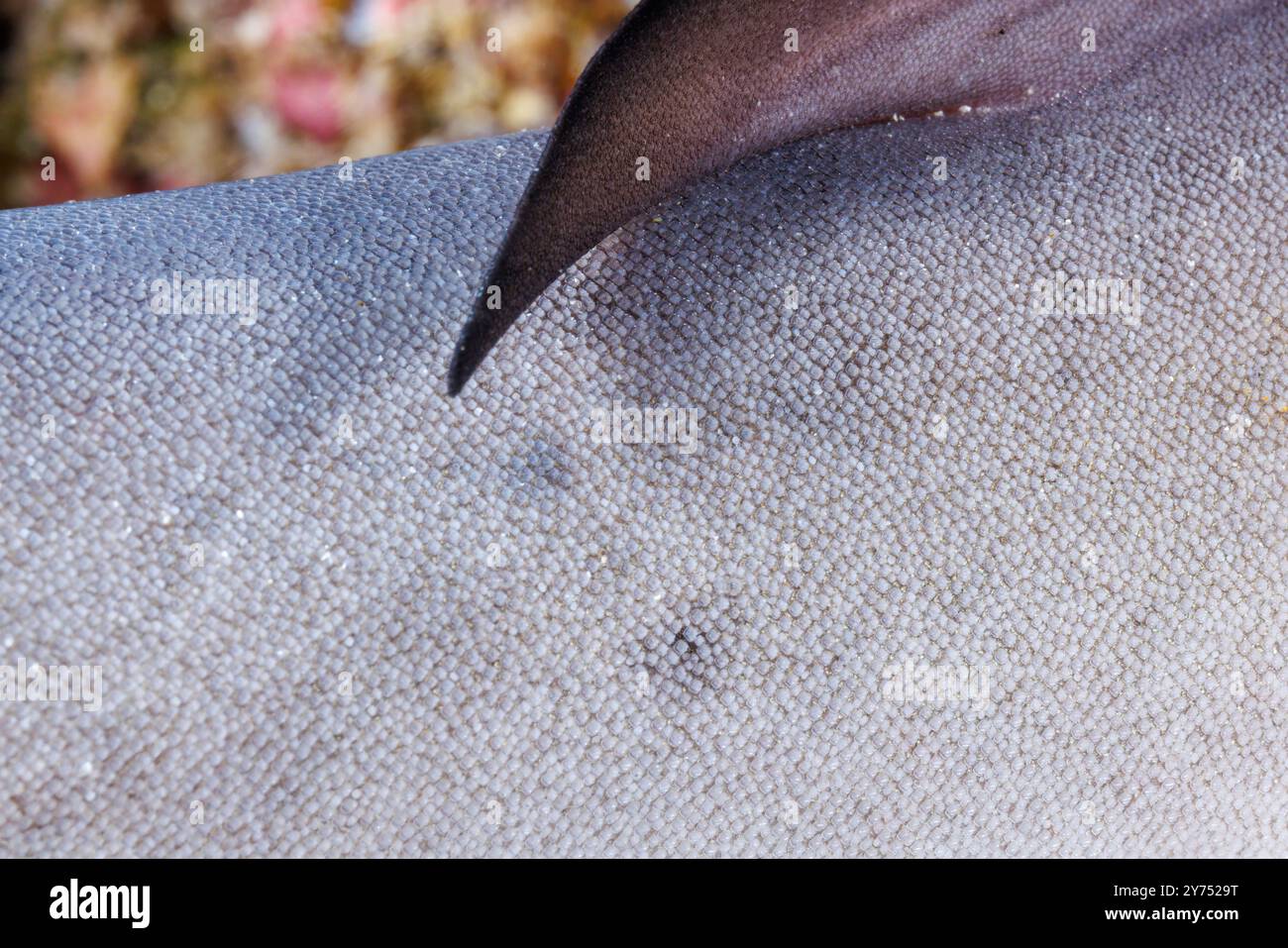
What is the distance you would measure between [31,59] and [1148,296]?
152cm

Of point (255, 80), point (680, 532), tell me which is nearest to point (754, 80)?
point (680, 532)

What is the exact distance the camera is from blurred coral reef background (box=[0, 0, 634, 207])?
4.79 feet

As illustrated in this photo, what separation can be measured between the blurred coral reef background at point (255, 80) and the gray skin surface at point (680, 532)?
1.00m

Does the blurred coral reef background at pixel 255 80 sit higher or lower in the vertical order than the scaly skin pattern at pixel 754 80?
higher

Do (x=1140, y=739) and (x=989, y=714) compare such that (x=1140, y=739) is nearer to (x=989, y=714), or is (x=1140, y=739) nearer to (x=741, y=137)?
(x=989, y=714)

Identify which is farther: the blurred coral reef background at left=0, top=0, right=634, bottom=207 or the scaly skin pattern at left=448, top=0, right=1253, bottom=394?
the blurred coral reef background at left=0, top=0, right=634, bottom=207

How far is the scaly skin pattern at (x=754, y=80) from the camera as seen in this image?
489 mm

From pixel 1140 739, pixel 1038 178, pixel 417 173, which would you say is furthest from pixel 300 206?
pixel 1140 739

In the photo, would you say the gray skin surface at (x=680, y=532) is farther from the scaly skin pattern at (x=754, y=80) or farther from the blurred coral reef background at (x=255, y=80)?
the blurred coral reef background at (x=255, y=80)

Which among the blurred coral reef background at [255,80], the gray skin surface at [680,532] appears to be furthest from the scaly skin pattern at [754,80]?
the blurred coral reef background at [255,80]

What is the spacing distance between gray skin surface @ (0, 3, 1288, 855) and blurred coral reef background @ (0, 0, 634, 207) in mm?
998

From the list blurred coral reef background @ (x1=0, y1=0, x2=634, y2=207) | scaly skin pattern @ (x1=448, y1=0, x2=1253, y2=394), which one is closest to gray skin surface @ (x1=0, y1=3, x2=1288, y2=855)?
scaly skin pattern @ (x1=448, y1=0, x2=1253, y2=394)

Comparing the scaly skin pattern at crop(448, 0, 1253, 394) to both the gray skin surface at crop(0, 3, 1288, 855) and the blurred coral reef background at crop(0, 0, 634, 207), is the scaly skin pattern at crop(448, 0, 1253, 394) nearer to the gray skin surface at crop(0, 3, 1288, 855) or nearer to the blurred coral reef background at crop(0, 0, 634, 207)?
the gray skin surface at crop(0, 3, 1288, 855)

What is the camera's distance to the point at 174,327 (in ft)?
1.65
